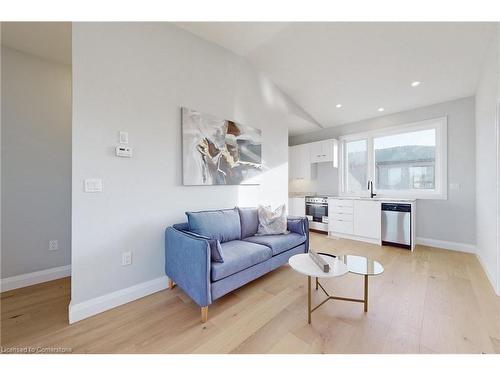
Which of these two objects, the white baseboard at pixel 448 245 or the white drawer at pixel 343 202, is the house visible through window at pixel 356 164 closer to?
the white drawer at pixel 343 202

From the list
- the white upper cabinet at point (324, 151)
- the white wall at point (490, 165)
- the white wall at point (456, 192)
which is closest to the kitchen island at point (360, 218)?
the white wall at point (456, 192)

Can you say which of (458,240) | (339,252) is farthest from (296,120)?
(458,240)

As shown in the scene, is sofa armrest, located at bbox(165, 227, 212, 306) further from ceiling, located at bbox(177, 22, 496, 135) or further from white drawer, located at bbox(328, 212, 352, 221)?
white drawer, located at bbox(328, 212, 352, 221)

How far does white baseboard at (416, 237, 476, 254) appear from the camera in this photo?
11.0 feet

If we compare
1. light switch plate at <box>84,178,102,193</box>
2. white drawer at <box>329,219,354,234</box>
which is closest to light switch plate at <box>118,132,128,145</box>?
light switch plate at <box>84,178,102,193</box>

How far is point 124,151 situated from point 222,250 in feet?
4.43

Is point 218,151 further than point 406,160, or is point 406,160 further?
point 406,160

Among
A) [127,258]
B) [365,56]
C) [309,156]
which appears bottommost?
[127,258]

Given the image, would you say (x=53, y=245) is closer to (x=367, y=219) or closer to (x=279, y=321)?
(x=279, y=321)

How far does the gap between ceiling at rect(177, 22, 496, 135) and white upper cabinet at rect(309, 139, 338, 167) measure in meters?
1.06

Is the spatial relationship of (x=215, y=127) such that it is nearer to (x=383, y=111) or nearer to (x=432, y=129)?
(x=383, y=111)

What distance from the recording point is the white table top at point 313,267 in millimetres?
1610

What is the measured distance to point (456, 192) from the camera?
352 centimetres

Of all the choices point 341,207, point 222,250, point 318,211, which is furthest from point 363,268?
point 318,211
